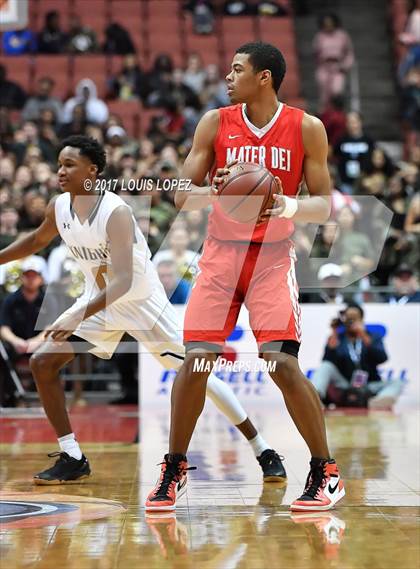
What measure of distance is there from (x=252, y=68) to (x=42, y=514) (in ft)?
7.89

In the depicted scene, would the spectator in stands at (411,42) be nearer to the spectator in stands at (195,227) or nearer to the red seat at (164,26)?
the red seat at (164,26)

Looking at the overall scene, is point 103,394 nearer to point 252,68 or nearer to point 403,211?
point 403,211

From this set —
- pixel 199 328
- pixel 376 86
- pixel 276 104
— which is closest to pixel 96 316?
pixel 199 328

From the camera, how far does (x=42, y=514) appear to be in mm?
5203

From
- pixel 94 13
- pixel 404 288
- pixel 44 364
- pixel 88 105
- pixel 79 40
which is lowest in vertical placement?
pixel 44 364

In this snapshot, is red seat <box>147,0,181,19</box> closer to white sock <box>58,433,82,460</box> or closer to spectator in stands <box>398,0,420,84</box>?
spectator in stands <box>398,0,420,84</box>

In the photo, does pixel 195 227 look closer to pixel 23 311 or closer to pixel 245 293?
pixel 23 311

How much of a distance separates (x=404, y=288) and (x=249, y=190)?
636 cm

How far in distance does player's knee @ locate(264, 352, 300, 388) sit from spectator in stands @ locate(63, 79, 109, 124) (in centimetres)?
1033

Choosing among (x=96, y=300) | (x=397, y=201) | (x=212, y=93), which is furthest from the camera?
(x=212, y=93)

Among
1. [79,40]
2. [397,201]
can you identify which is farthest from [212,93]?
[397,201]

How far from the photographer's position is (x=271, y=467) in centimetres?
634

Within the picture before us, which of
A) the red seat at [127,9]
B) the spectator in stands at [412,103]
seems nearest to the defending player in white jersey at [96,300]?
the spectator in stands at [412,103]

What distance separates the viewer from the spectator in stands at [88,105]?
15.4 meters
